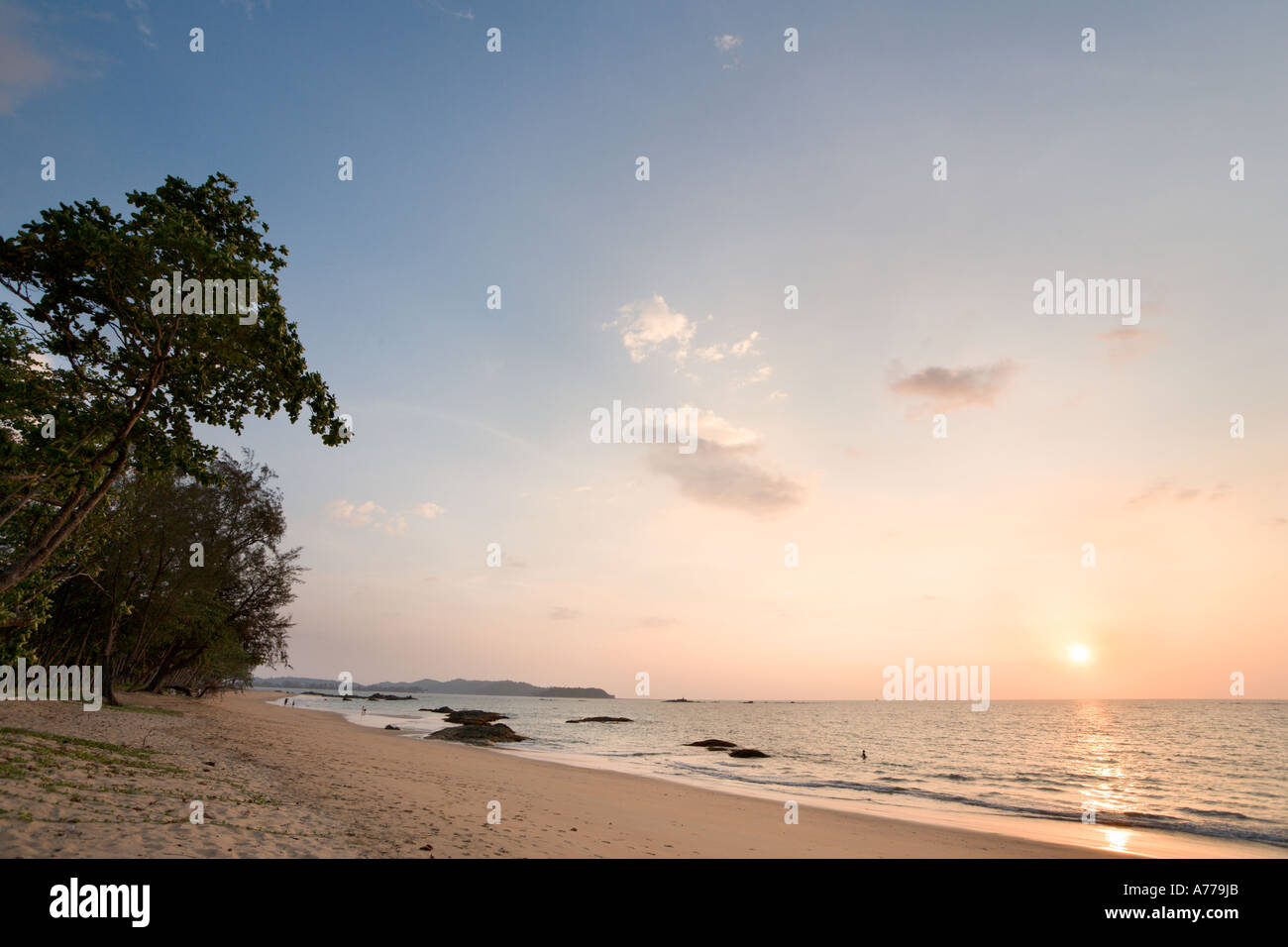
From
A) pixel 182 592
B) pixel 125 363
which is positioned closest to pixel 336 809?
pixel 125 363

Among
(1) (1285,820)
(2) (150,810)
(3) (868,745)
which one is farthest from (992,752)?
(2) (150,810)

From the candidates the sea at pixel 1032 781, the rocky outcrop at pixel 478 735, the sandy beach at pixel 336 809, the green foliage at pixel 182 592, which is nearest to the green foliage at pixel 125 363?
the sandy beach at pixel 336 809

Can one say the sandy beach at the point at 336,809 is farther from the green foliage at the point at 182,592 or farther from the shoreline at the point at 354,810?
the green foliage at the point at 182,592

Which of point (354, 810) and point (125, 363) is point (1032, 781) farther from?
point (125, 363)

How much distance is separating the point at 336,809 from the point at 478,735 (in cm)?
4097

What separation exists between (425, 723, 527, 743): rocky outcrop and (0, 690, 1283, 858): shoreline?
2326 cm

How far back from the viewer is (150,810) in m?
9.87

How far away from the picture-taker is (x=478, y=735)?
50.1 meters

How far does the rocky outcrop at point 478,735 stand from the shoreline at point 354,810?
23.3m

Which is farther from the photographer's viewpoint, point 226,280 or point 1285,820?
point 1285,820
